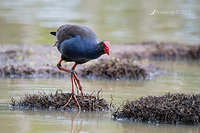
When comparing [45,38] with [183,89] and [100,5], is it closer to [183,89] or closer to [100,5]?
[183,89]

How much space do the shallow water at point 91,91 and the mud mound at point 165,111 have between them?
14cm

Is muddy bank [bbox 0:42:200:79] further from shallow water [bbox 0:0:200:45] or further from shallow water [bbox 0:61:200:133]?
shallow water [bbox 0:0:200:45]

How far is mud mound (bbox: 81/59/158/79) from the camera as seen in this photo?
11.6 m

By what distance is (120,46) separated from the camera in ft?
51.4

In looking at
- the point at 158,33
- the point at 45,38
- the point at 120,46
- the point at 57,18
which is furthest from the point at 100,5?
the point at 120,46

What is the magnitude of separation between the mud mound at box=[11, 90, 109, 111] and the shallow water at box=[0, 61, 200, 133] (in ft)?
0.57

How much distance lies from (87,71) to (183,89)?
2.73 meters

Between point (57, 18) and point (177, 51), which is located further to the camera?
point (57, 18)

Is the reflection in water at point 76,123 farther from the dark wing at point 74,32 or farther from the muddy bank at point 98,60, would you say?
the muddy bank at point 98,60

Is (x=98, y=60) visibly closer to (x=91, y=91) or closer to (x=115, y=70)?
(x=115, y=70)

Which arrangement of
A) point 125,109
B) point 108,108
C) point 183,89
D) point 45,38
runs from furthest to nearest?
point 45,38, point 183,89, point 108,108, point 125,109

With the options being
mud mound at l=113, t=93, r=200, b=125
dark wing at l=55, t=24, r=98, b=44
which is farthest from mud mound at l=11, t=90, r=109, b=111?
dark wing at l=55, t=24, r=98, b=44

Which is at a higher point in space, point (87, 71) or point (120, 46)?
point (120, 46)

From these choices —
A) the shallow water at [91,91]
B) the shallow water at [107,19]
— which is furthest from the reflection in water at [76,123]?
the shallow water at [107,19]
